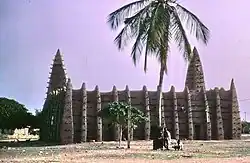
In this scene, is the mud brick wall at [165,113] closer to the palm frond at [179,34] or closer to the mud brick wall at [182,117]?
the mud brick wall at [182,117]

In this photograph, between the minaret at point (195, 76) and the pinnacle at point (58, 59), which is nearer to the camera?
the pinnacle at point (58, 59)

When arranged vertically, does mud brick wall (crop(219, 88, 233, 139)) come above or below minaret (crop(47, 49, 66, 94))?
below

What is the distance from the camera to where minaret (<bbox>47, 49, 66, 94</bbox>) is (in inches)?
1978

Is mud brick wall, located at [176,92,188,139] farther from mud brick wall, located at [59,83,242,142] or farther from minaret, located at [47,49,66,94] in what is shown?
minaret, located at [47,49,66,94]

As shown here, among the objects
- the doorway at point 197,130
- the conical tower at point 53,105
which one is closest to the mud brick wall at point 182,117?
the doorway at point 197,130

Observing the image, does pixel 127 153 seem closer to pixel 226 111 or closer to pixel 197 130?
pixel 197 130

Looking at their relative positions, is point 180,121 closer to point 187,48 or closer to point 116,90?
point 116,90

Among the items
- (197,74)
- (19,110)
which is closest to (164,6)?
(197,74)

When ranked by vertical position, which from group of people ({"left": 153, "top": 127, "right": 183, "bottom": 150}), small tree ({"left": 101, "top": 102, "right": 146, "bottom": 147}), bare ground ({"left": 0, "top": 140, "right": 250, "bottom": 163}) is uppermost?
small tree ({"left": 101, "top": 102, "right": 146, "bottom": 147})

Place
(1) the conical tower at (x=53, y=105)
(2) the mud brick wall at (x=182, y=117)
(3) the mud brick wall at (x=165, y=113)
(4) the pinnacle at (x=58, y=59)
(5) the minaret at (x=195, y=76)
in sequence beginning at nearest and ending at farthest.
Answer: (3) the mud brick wall at (x=165, y=113) < (1) the conical tower at (x=53, y=105) < (2) the mud brick wall at (x=182, y=117) < (4) the pinnacle at (x=58, y=59) < (5) the minaret at (x=195, y=76)

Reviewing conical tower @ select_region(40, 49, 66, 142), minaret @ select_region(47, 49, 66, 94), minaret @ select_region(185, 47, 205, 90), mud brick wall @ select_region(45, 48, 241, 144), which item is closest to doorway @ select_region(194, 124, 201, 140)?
mud brick wall @ select_region(45, 48, 241, 144)

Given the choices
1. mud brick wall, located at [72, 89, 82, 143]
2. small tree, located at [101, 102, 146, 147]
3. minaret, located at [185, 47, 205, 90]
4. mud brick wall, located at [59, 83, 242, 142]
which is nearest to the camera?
small tree, located at [101, 102, 146, 147]

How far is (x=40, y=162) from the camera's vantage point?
14.8 metres

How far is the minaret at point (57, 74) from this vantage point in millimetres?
50250
